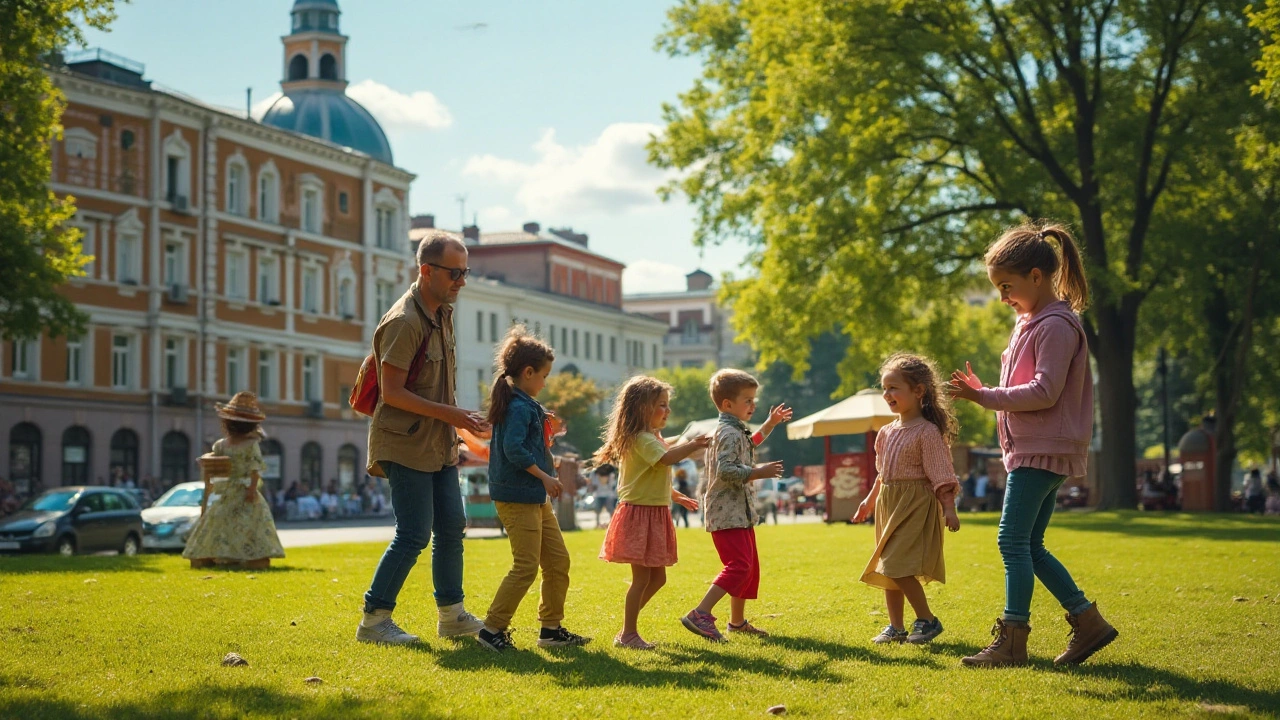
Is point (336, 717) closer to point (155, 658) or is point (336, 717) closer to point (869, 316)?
point (155, 658)

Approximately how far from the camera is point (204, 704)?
6.36m

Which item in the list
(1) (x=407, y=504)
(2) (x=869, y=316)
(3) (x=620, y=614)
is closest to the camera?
(1) (x=407, y=504)

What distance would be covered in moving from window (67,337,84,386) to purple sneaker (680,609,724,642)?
160 feet

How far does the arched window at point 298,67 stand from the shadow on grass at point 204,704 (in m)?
69.2

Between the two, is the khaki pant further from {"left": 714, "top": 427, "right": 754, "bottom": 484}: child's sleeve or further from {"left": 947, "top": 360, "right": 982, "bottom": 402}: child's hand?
{"left": 947, "top": 360, "right": 982, "bottom": 402}: child's hand

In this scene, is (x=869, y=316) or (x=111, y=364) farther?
(x=111, y=364)

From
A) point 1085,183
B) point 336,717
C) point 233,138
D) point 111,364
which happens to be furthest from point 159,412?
point 336,717

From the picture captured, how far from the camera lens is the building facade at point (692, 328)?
132 metres

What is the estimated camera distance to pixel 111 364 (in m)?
55.5

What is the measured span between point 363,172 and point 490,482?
208 feet

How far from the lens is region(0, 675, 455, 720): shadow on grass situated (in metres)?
6.12

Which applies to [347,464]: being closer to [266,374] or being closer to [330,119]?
[266,374]

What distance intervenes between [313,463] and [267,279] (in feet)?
26.2

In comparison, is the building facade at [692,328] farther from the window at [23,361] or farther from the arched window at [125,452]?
the window at [23,361]
